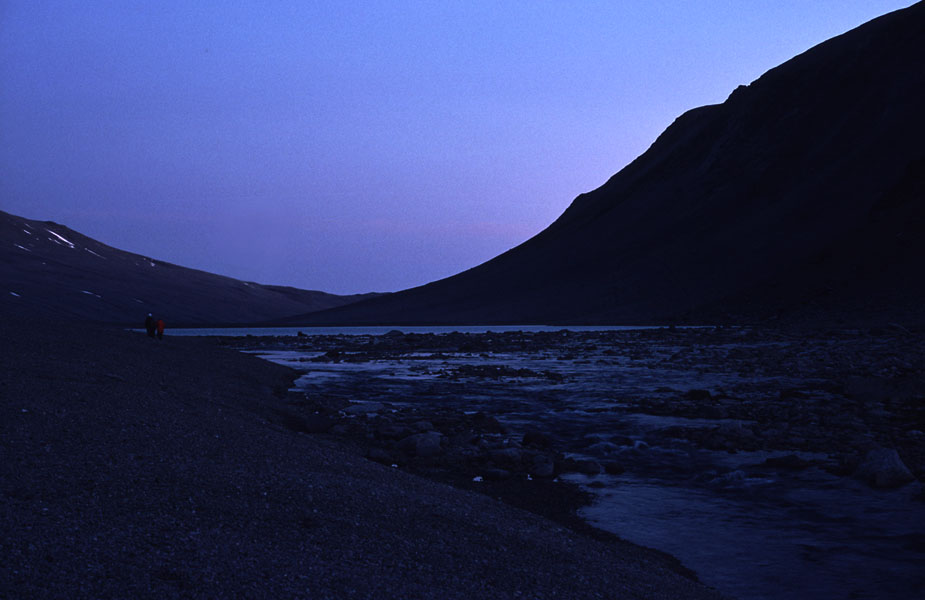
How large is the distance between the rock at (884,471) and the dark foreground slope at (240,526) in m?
4.85

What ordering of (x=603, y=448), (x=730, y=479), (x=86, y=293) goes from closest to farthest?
(x=730, y=479)
(x=603, y=448)
(x=86, y=293)

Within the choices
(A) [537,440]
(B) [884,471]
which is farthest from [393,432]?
(B) [884,471]

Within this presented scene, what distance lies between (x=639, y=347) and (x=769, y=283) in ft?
136

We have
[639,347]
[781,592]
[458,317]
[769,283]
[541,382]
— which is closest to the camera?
[781,592]

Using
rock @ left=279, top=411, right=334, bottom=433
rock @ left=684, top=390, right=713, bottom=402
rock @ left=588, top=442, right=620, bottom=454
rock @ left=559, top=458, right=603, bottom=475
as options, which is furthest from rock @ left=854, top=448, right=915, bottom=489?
rock @ left=279, top=411, right=334, bottom=433

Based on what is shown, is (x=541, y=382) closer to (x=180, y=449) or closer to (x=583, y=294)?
(x=180, y=449)

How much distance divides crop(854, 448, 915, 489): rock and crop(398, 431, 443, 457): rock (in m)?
6.61

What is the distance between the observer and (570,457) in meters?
14.1

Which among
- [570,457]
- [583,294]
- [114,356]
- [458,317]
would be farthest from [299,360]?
[458,317]

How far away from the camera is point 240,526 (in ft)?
22.9

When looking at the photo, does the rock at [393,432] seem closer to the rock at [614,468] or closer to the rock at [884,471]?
the rock at [614,468]

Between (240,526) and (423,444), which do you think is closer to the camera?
(240,526)

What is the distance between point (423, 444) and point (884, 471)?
7098 mm

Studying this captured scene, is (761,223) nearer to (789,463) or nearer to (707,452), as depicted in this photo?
(707,452)
